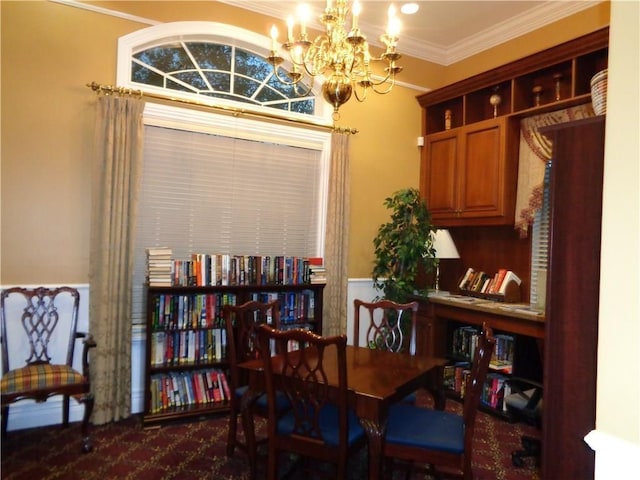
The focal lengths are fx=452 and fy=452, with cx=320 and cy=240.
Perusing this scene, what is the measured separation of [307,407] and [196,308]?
1.64 m

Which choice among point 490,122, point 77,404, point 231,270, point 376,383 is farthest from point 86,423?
point 490,122

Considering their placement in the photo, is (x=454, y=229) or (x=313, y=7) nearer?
(x=313, y=7)

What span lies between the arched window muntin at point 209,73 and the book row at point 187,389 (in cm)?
223

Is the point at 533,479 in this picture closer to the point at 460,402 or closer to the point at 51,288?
the point at 460,402

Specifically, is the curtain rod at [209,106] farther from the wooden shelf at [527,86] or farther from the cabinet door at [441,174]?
the wooden shelf at [527,86]

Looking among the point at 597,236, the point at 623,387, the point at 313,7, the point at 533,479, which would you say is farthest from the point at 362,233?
the point at 623,387

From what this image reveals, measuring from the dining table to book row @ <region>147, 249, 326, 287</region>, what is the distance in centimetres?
113

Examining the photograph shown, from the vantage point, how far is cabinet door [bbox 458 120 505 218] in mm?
4027

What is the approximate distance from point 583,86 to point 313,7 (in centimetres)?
235

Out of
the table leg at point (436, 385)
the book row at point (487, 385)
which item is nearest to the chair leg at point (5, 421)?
the table leg at point (436, 385)

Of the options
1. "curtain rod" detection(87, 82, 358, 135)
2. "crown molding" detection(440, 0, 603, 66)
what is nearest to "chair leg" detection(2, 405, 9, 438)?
"curtain rod" detection(87, 82, 358, 135)

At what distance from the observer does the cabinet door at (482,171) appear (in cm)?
403

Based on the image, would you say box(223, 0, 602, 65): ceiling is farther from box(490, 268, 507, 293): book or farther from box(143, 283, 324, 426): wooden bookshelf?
box(143, 283, 324, 426): wooden bookshelf

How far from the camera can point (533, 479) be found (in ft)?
8.86
